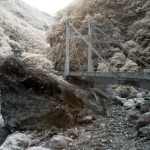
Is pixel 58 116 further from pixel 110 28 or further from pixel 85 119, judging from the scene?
pixel 110 28

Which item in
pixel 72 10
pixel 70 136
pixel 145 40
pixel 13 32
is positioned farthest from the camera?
pixel 13 32

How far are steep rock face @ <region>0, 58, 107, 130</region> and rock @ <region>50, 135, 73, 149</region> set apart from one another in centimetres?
205

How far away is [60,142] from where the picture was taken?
414 inches

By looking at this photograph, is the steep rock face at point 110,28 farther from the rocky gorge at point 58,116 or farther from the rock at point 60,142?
the rock at point 60,142

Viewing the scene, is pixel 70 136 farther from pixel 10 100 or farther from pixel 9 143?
pixel 10 100

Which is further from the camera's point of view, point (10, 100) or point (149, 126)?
point (10, 100)

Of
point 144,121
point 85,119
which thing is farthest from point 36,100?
point 144,121

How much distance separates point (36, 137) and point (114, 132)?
4368mm

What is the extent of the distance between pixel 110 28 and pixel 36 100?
24264 mm

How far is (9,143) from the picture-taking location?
10758mm

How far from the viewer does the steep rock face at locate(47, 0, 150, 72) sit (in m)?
28.4

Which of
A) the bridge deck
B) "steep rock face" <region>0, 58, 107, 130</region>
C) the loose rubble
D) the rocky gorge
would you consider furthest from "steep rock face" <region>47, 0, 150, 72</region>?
the loose rubble

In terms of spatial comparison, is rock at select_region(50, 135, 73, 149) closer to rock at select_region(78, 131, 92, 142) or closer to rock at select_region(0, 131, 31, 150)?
rock at select_region(78, 131, 92, 142)

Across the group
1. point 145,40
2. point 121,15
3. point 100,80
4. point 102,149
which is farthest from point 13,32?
point 102,149
